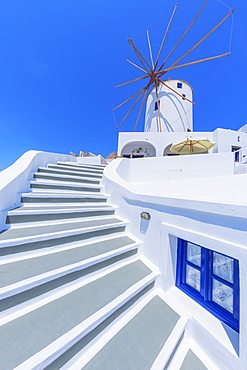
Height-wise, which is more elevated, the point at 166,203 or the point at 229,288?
the point at 166,203

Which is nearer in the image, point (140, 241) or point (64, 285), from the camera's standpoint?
point (64, 285)

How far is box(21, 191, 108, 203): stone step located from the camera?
8.84 feet

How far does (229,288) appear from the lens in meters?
1.59

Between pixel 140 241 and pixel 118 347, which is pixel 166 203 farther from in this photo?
pixel 118 347

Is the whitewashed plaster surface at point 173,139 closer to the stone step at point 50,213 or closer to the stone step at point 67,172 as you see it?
the stone step at point 67,172

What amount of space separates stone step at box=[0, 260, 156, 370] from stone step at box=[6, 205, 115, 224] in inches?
48.2

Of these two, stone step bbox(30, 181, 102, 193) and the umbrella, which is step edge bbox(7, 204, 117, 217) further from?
the umbrella

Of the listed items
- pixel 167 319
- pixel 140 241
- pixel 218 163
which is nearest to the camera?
pixel 167 319

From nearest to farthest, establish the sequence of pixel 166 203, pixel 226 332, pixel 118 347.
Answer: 1. pixel 118 347
2. pixel 226 332
3. pixel 166 203

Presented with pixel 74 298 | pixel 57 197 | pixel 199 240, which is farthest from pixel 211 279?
A: pixel 57 197

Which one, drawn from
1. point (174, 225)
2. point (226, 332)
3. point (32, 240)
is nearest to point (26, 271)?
point (32, 240)

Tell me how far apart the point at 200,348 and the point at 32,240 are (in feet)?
7.69

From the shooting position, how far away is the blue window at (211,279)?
1.53 metres

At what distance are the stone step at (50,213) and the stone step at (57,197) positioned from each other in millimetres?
237
